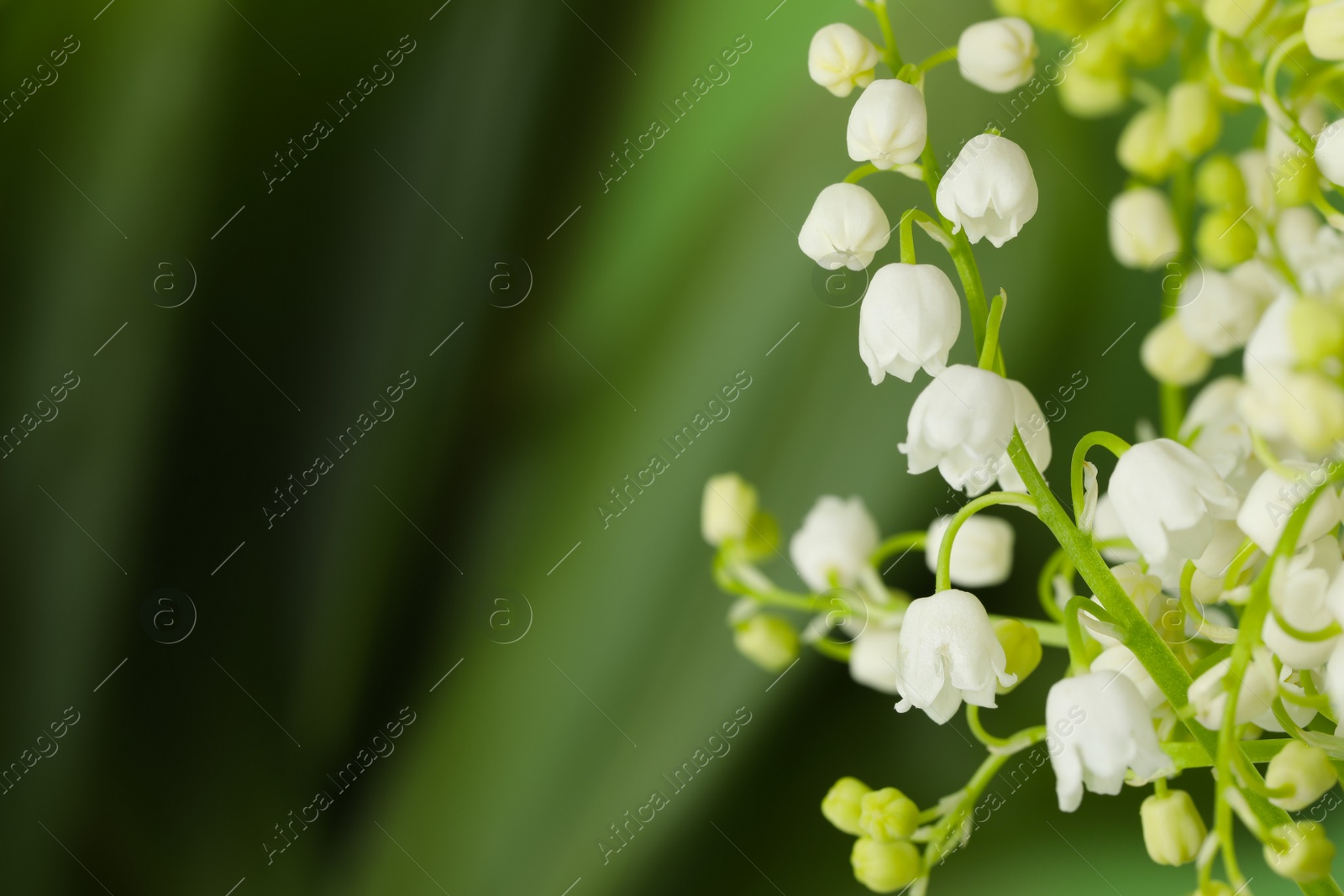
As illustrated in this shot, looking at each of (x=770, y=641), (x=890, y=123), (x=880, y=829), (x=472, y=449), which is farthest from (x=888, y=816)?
(x=472, y=449)

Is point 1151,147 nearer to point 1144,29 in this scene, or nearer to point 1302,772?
point 1144,29

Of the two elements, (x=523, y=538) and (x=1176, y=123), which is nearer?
(x=1176, y=123)

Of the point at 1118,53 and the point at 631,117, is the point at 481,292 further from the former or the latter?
the point at 1118,53

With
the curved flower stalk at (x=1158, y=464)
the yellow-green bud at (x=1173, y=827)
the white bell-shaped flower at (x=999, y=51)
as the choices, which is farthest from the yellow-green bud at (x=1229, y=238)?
the yellow-green bud at (x=1173, y=827)

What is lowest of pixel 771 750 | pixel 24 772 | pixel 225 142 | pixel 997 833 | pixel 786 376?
pixel 997 833

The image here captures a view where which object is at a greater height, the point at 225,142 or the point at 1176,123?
the point at 225,142

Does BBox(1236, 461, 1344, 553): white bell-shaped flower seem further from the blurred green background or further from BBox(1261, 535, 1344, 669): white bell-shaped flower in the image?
the blurred green background

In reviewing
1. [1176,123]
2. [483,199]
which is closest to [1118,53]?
[1176,123]
